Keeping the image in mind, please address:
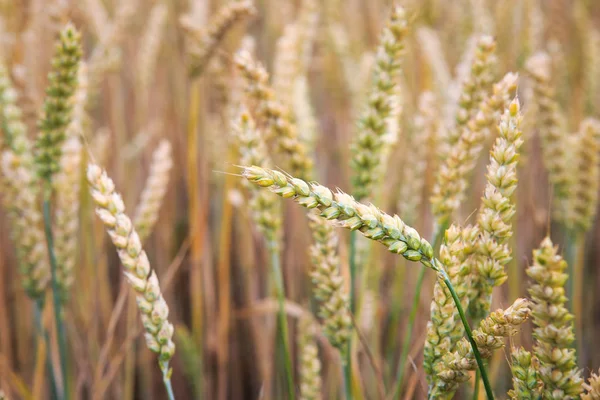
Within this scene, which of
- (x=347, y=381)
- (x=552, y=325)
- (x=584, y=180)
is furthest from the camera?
(x=584, y=180)

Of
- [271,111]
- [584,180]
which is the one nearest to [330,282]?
[271,111]

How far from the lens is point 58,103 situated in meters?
0.67

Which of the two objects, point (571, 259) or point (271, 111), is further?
point (571, 259)

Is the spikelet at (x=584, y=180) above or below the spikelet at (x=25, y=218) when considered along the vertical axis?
above

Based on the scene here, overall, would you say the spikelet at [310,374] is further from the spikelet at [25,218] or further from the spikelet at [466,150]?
the spikelet at [25,218]

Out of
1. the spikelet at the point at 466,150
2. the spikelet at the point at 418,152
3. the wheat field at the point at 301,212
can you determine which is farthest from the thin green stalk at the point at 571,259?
the spikelet at the point at 466,150

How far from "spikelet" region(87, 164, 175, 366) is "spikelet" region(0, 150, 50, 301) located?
0.35m

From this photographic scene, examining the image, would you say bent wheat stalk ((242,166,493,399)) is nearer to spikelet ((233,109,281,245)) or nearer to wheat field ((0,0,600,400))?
wheat field ((0,0,600,400))

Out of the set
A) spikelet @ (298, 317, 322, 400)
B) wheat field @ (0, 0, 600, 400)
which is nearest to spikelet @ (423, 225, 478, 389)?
wheat field @ (0, 0, 600, 400)

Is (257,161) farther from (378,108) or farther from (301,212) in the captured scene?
(301,212)

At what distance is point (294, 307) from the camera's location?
1.02 m

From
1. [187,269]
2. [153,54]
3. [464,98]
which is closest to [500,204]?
[464,98]

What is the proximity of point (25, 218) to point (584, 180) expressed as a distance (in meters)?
1.00

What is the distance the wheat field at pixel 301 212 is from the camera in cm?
46
